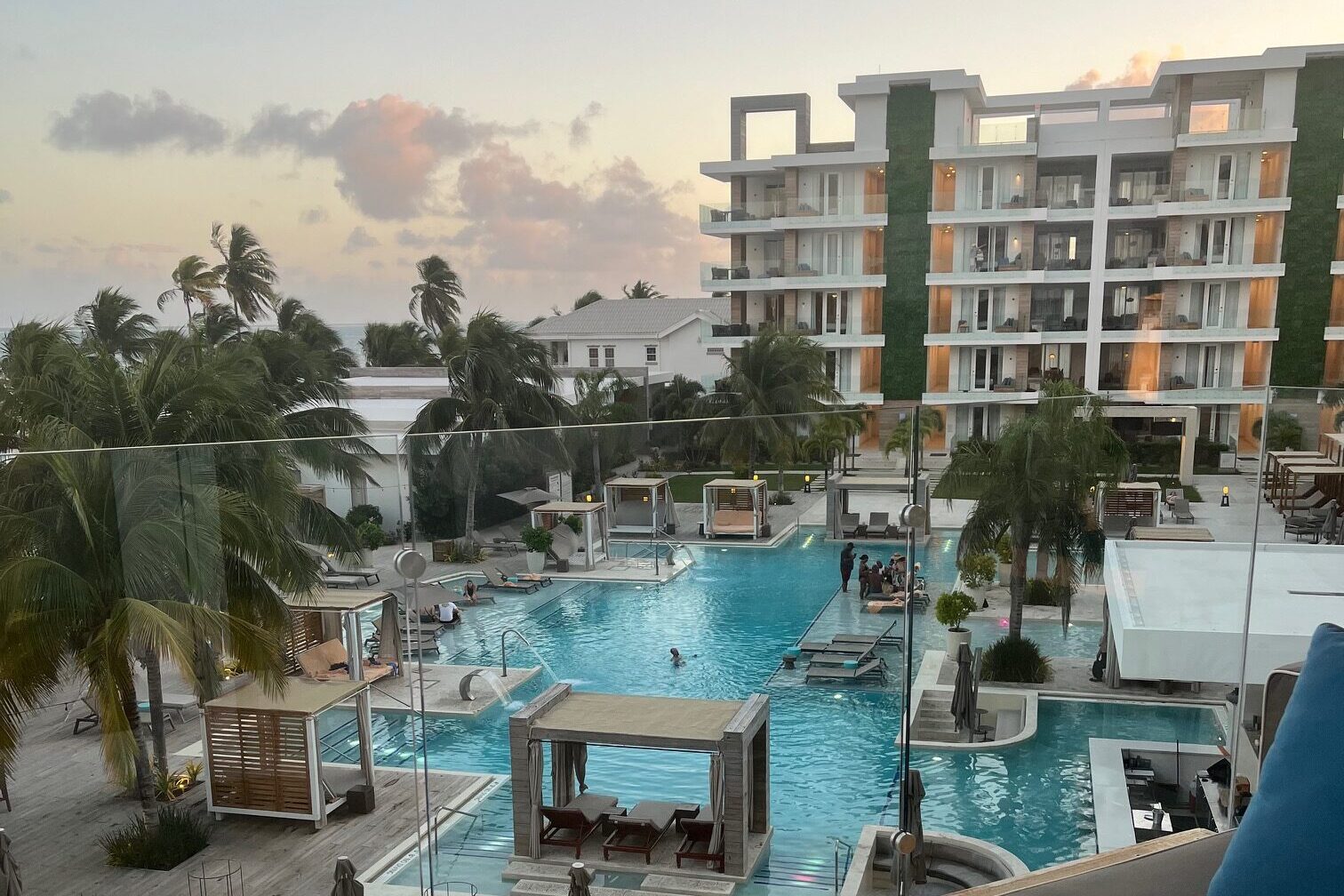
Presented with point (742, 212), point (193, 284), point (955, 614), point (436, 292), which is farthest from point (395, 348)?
point (955, 614)

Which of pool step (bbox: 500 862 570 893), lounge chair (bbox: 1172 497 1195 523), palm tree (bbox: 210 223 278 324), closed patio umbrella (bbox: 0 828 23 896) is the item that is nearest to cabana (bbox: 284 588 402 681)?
pool step (bbox: 500 862 570 893)

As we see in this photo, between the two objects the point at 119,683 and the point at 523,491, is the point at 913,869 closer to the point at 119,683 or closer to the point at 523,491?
the point at 523,491

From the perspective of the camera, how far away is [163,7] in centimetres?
5025

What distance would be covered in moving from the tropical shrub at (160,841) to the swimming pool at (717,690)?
852 millimetres

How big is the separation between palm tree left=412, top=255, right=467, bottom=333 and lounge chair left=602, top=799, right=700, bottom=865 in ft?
164

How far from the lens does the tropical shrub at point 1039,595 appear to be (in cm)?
729

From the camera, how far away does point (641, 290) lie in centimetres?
6041

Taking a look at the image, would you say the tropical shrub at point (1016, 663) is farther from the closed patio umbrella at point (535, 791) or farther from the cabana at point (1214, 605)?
the closed patio umbrella at point (535, 791)

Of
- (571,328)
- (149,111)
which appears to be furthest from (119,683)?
(149,111)

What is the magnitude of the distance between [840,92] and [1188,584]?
21822mm

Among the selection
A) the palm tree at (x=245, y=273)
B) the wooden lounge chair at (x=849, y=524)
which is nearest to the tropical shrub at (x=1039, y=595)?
the wooden lounge chair at (x=849, y=524)

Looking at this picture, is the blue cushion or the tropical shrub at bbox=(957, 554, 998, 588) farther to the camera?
the tropical shrub at bbox=(957, 554, 998, 588)

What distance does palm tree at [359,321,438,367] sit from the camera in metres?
44.7

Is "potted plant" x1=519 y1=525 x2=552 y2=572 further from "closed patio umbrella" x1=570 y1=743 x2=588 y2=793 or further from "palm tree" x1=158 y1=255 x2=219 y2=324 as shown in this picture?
"palm tree" x1=158 y1=255 x2=219 y2=324
